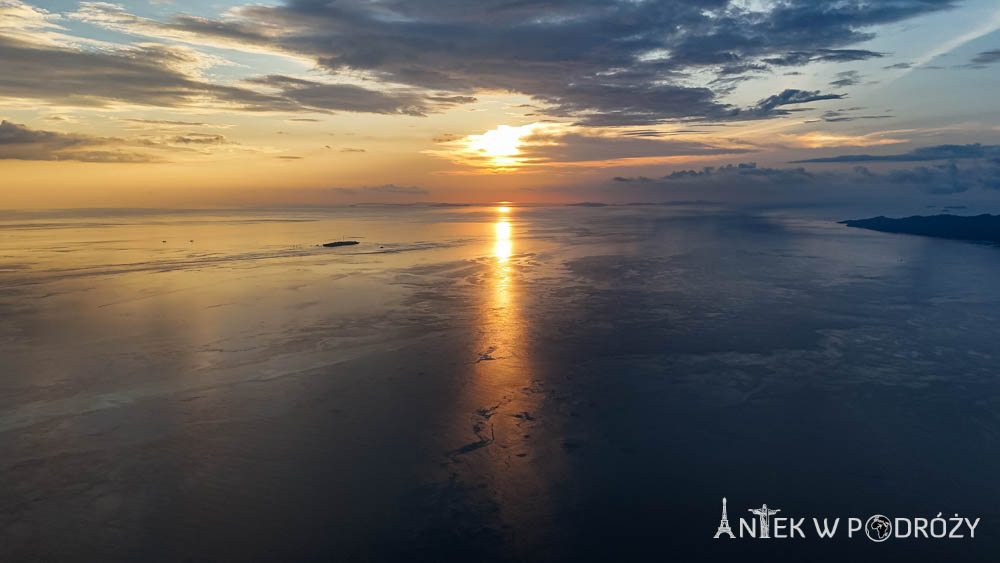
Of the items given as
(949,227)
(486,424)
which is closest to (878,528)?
(486,424)

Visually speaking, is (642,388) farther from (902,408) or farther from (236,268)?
(236,268)

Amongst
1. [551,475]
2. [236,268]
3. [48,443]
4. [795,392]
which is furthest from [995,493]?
[236,268]

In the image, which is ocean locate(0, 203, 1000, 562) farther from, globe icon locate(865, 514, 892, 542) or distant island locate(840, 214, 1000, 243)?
distant island locate(840, 214, 1000, 243)

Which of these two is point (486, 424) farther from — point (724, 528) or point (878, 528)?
point (878, 528)

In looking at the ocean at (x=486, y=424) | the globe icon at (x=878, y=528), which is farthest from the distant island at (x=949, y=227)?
the globe icon at (x=878, y=528)

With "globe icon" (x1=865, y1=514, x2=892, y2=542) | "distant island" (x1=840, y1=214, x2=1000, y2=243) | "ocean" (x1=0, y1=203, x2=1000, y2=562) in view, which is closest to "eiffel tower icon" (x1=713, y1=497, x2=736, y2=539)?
"ocean" (x1=0, y1=203, x2=1000, y2=562)
